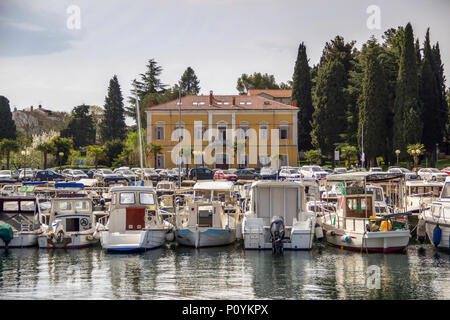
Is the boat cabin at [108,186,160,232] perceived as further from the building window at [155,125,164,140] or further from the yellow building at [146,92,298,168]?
the building window at [155,125,164,140]

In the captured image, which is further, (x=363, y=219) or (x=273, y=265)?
(x=363, y=219)

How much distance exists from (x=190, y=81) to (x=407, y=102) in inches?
2429

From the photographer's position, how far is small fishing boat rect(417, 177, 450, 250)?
82.3 ft

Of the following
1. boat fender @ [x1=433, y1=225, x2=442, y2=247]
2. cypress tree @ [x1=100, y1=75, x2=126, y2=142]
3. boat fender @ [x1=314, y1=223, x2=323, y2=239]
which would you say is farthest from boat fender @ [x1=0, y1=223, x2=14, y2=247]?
cypress tree @ [x1=100, y1=75, x2=126, y2=142]

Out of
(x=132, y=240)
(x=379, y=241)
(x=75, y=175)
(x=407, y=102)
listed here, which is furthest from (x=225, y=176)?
(x=379, y=241)

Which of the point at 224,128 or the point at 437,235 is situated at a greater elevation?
the point at 224,128

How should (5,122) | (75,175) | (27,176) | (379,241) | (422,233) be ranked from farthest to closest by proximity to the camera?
(5,122)
(27,176)
(75,175)
(422,233)
(379,241)

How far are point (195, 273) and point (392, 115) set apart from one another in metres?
50.0

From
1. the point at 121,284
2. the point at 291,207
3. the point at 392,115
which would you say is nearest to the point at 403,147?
the point at 392,115

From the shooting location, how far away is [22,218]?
28.4 m

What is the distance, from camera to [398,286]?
62.5ft

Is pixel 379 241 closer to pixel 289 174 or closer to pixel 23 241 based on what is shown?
pixel 23 241

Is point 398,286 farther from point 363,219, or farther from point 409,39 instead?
point 409,39

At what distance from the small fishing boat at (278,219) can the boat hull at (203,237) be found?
1.40 m
